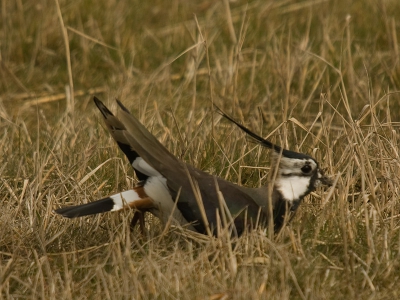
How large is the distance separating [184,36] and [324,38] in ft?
4.44

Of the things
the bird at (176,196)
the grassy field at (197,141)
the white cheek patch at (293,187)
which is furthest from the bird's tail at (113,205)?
the white cheek patch at (293,187)

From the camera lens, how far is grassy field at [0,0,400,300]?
3.46 metres

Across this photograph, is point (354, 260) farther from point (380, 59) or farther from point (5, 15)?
point (5, 15)

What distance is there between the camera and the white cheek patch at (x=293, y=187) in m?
4.16

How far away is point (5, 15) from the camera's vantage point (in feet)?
22.3

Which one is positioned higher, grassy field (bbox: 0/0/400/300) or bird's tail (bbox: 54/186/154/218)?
bird's tail (bbox: 54/186/154/218)

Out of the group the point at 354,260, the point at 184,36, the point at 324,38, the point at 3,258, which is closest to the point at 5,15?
the point at 184,36

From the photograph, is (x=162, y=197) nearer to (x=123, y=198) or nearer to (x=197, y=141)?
(x=123, y=198)

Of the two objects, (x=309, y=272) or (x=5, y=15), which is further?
(x=5, y=15)

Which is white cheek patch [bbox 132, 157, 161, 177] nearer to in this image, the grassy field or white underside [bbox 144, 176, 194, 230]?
white underside [bbox 144, 176, 194, 230]

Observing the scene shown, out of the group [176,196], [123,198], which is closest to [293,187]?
[176,196]

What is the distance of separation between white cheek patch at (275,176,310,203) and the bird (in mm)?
32

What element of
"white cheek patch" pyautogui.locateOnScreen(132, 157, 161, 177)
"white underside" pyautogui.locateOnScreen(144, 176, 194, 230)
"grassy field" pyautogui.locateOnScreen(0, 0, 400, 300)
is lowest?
"grassy field" pyautogui.locateOnScreen(0, 0, 400, 300)

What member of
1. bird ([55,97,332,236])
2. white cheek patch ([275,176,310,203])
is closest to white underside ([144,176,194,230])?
bird ([55,97,332,236])
